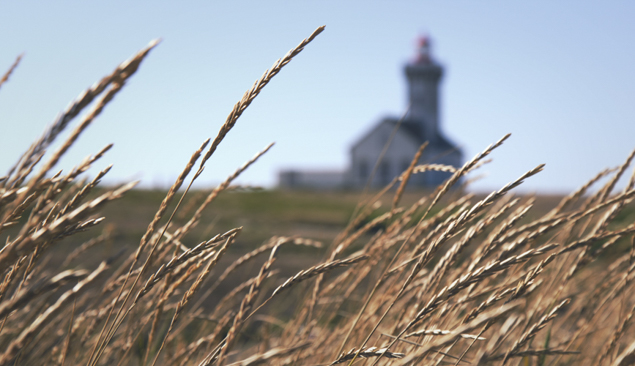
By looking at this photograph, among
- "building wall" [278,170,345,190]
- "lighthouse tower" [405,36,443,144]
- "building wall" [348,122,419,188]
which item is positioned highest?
"lighthouse tower" [405,36,443,144]

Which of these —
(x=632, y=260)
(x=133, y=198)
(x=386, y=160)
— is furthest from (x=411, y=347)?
(x=386, y=160)

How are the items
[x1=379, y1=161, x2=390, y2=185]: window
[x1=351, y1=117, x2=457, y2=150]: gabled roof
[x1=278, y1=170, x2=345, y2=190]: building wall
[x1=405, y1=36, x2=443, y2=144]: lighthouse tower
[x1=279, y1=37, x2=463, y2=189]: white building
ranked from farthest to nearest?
1. [x1=278, y1=170, x2=345, y2=190]: building wall
2. [x1=379, y1=161, x2=390, y2=185]: window
3. [x1=405, y1=36, x2=443, y2=144]: lighthouse tower
4. [x1=351, y1=117, x2=457, y2=150]: gabled roof
5. [x1=279, y1=37, x2=463, y2=189]: white building

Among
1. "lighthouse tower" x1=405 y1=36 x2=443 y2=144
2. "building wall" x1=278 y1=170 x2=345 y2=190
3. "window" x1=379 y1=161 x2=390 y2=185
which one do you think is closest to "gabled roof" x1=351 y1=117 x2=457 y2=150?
"lighthouse tower" x1=405 y1=36 x2=443 y2=144

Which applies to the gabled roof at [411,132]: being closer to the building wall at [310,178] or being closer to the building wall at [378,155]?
the building wall at [378,155]

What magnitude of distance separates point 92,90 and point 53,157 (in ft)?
0.30

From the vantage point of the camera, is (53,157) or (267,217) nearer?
(53,157)

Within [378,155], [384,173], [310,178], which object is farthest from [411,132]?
[310,178]

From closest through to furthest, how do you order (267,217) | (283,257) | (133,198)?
(283,257) → (267,217) → (133,198)

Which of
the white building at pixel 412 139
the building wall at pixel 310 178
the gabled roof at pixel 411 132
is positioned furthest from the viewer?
the building wall at pixel 310 178

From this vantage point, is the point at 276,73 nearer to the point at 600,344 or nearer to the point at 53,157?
the point at 53,157

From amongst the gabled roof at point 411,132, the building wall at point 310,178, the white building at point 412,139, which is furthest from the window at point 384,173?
the building wall at point 310,178

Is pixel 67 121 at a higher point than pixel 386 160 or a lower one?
higher

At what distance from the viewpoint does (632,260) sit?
52.5 inches

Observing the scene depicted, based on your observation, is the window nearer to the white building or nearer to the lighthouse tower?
the white building
